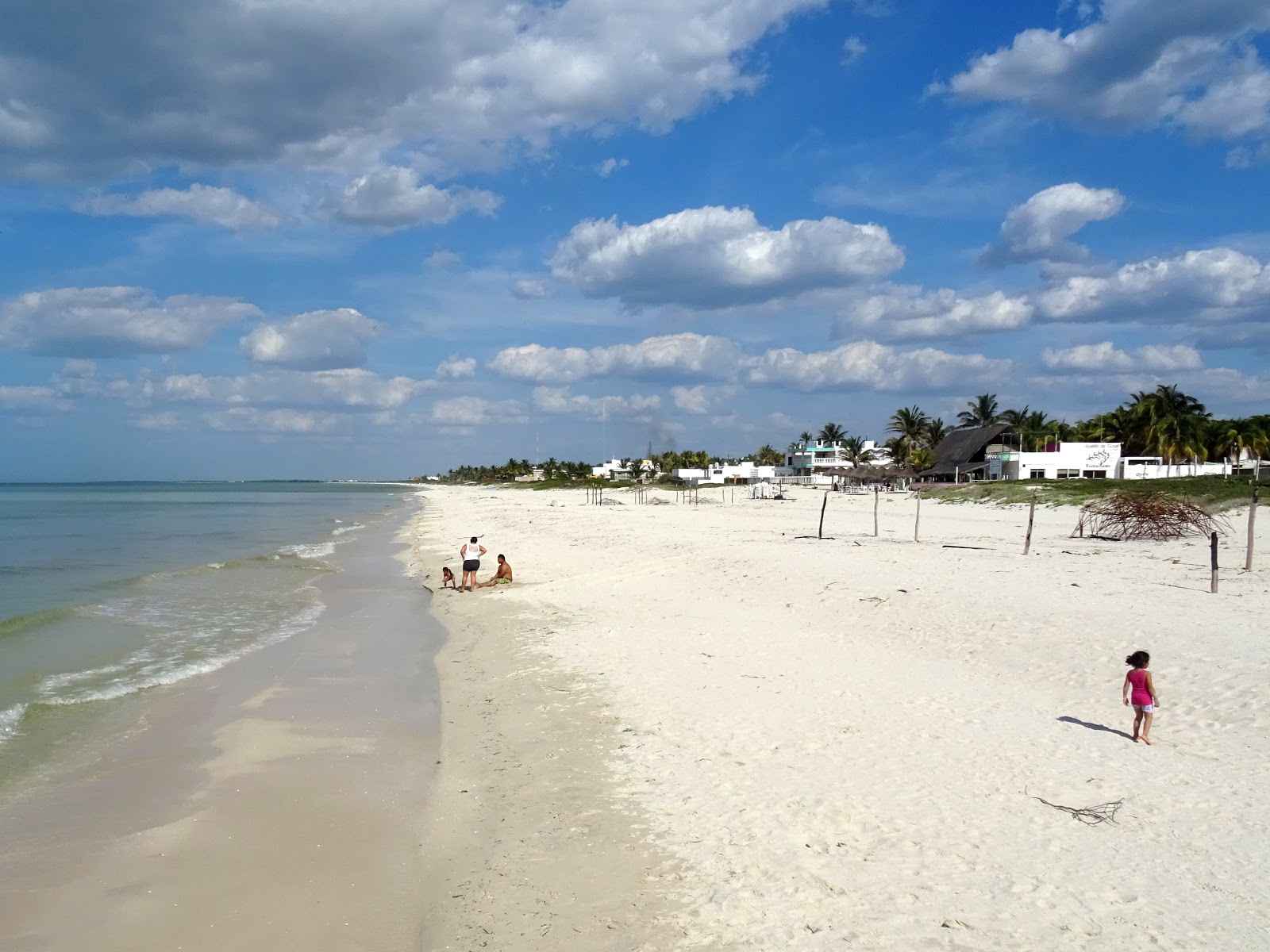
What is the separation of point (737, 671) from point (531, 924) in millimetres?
6064

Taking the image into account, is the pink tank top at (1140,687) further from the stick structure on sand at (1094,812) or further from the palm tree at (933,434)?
the palm tree at (933,434)

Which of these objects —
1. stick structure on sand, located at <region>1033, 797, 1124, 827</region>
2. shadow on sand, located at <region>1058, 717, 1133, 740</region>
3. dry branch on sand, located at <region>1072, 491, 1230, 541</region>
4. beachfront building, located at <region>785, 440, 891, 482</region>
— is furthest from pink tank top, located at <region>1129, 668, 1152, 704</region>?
beachfront building, located at <region>785, 440, 891, 482</region>

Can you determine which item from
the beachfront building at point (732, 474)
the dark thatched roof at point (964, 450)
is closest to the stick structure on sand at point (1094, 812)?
the dark thatched roof at point (964, 450)

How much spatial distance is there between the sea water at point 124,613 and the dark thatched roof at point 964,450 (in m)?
50.7

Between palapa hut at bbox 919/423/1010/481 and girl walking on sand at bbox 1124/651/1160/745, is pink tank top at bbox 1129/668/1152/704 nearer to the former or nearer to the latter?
girl walking on sand at bbox 1124/651/1160/745

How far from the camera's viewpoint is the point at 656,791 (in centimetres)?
722

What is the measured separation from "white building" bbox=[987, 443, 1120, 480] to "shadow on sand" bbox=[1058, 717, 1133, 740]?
56.3 m

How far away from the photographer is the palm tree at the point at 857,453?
87.4 m

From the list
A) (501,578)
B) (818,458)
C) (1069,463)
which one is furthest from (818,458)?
(501,578)

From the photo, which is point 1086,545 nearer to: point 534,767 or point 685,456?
point 534,767

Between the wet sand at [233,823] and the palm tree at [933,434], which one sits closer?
the wet sand at [233,823]

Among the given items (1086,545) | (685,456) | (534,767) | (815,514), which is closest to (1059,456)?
(815,514)

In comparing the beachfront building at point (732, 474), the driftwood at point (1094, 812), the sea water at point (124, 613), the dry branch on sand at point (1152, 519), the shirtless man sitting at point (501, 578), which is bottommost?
the sea water at point (124, 613)

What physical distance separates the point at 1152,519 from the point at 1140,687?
57.2ft
